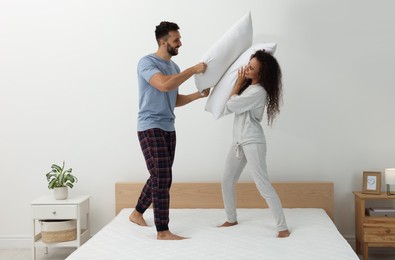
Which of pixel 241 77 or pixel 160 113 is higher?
pixel 241 77

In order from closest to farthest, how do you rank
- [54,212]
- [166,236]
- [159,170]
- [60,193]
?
[166,236] → [159,170] → [54,212] → [60,193]

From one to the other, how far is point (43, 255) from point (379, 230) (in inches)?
99.6

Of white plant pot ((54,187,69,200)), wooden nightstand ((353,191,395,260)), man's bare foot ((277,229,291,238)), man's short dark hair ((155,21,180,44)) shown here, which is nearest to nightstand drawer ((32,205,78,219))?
white plant pot ((54,187,69,200))

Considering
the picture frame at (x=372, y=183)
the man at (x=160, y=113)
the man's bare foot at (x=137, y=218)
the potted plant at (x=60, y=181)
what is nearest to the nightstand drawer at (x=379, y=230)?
the picture frame at (x=372, y=183)

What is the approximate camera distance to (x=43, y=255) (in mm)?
4055

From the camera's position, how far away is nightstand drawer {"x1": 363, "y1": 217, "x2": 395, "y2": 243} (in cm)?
363

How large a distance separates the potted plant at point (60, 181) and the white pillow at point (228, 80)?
1.31 metres

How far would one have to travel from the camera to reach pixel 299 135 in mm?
4078

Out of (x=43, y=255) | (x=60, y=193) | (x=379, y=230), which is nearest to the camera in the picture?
(x=379, y=230)

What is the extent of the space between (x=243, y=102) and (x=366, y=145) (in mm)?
1391

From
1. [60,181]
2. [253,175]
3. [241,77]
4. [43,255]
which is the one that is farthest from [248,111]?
[43,255]

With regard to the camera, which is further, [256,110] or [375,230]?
[375,230]

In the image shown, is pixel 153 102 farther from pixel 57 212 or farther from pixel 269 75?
pixel 57 212

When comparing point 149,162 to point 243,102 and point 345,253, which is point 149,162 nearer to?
point 243,102
